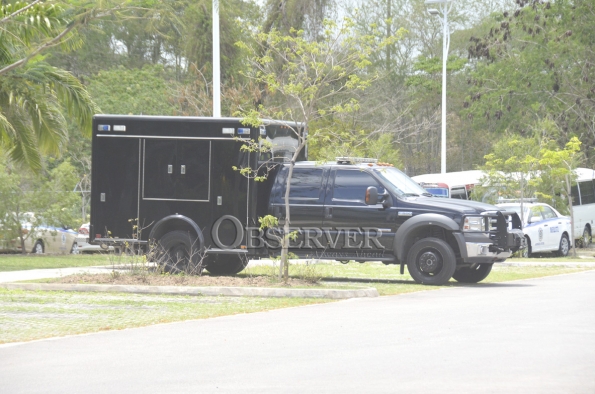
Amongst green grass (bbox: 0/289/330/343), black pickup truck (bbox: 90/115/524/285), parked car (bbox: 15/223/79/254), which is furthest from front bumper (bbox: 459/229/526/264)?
parked car (bbox: 15/223/79/254)

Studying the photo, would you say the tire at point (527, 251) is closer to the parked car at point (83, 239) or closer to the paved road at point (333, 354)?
Result: the parked car at point (83, 239)

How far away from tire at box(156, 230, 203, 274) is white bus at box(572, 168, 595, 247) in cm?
2022

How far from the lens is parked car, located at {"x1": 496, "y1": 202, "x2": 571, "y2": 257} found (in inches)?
1121

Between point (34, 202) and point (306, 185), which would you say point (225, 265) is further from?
point (34, 202)

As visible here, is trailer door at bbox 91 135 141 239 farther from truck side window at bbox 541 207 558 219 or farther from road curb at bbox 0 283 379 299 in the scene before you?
truck side window at bbox 541 207 558 219

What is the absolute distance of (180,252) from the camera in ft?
58.2

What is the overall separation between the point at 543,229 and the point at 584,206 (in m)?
7.45

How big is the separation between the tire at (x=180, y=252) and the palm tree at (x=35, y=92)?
5621 mm

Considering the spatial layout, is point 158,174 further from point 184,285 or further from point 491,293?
point 491,293

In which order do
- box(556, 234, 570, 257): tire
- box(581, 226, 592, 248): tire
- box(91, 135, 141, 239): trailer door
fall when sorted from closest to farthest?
box(91, 135, 141, 239): trailer door, box(556, 234, 570, 257): tire, box(581, 226, 592, 248): tire

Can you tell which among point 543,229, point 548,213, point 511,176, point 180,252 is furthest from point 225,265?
point 511,176

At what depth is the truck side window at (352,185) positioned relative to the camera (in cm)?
1739

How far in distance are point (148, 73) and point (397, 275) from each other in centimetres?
2642

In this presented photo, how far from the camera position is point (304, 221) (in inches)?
687
